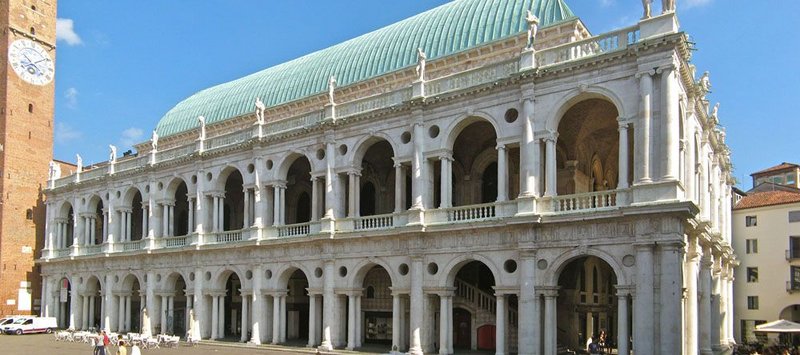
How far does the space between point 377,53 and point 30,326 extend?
Answer: 2919 cm

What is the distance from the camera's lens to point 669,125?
2319cm

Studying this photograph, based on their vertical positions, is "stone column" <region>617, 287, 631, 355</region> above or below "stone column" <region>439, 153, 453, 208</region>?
below

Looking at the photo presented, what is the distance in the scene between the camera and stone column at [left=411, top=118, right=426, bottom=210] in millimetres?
29484

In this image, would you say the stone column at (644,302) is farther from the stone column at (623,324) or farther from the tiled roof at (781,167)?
the tiled roof at (781,167)

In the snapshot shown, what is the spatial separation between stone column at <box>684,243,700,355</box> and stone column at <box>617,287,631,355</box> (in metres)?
3.23

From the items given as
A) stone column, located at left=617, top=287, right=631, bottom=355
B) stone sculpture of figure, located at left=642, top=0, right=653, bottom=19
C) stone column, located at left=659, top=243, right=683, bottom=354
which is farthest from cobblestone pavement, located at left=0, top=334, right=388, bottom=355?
stone sculpture of figure, located at left=642, top=0, right=653, bottom=19

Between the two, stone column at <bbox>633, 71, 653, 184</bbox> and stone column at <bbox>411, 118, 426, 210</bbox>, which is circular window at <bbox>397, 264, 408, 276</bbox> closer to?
stone column at <bbox>411, 118, 426, 210</bbox>

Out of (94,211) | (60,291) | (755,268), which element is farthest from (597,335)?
(60,291)

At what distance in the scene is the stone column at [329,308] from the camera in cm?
3216

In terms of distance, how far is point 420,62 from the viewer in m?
30.3

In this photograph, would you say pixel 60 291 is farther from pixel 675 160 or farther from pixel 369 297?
pixel 675 160

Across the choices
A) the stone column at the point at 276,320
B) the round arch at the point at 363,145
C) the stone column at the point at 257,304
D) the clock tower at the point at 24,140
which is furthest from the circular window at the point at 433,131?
the clock tower at the point at 24,140

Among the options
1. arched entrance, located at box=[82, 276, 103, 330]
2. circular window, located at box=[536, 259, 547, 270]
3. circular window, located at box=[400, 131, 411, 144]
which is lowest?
arched entrance, located at box=[82, 276, 103, 330]

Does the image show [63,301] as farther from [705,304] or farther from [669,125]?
[669,125]
